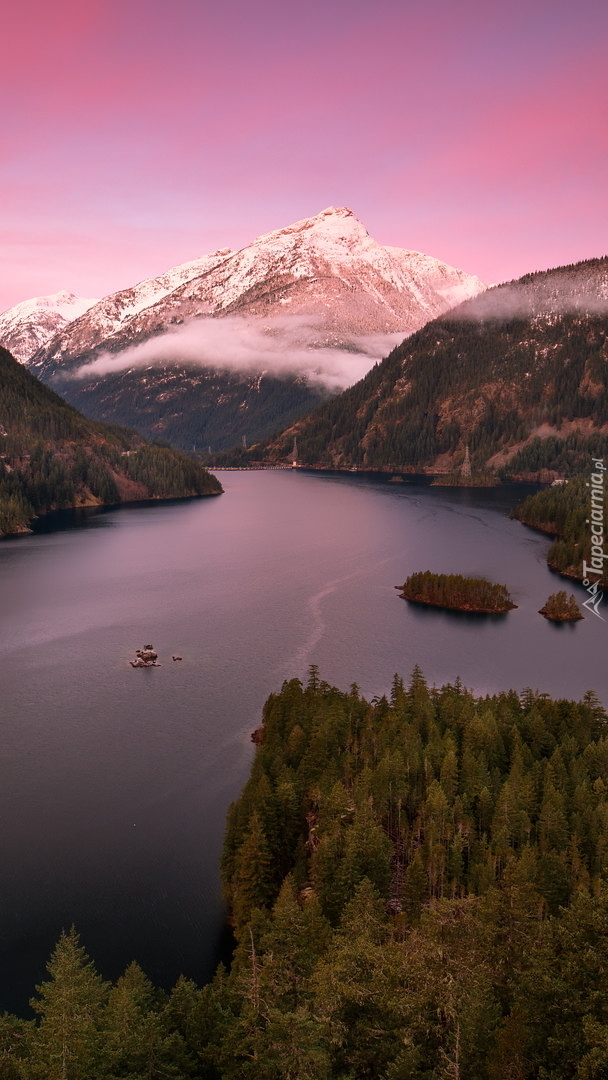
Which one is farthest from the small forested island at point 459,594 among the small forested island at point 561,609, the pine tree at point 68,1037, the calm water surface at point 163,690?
the pine tree at point 68,1037

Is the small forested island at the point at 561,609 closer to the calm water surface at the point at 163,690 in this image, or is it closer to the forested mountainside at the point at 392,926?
the calm water surface at the point at 163,690

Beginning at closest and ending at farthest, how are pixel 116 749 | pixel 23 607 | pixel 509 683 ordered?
pixel 116 749 < pixel 509 683 < pixel 23 607

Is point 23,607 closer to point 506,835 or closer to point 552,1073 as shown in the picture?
point 506,835

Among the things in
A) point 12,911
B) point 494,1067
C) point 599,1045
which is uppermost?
point 599,1045

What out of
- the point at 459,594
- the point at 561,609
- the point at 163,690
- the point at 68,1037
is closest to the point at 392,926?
the point at 68,1037

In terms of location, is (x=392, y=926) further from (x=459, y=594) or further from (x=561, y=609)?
(x=459, y=594)

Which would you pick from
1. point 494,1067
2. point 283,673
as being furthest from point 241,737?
point 494,1067
